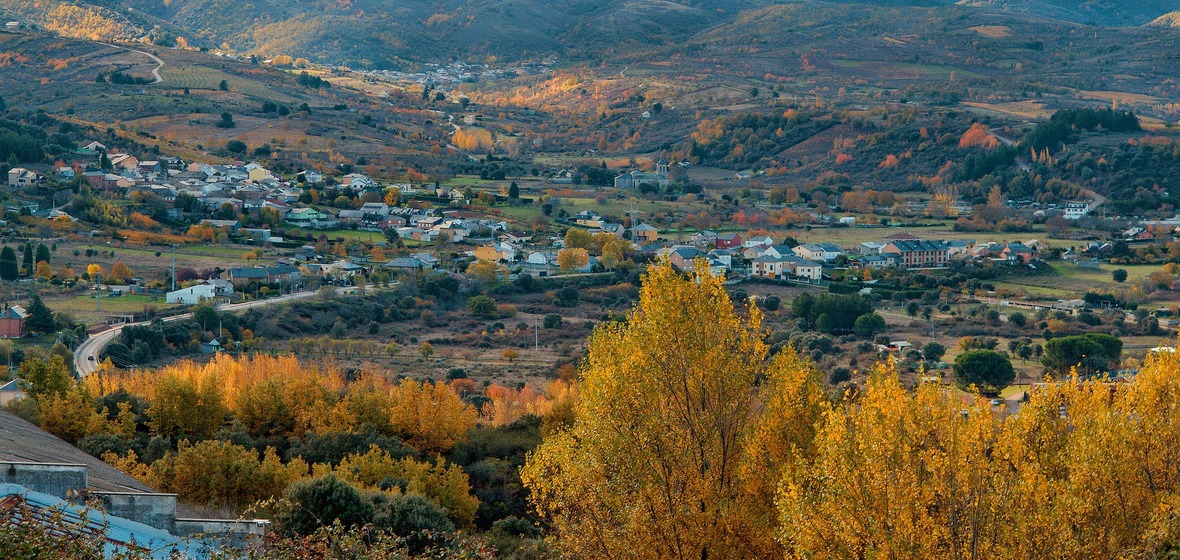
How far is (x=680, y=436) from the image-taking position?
13844mm

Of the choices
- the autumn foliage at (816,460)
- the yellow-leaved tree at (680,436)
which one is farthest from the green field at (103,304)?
the yellow-leaved tree at (680,436)

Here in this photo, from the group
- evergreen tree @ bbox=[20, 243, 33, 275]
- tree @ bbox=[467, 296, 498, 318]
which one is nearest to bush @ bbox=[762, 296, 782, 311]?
tree @ bbox=[467, 296, 498, 318]

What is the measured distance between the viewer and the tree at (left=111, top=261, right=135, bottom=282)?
49625 mm

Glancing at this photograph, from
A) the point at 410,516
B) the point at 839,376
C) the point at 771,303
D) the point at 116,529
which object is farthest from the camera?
the point at 771,303

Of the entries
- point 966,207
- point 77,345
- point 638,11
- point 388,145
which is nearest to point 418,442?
point 77,345

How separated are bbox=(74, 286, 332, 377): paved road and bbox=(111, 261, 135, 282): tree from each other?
5.36 meters

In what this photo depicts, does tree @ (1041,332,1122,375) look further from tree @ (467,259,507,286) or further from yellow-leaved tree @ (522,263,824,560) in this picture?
yellow-leaved tree @ (522,263,824,560)

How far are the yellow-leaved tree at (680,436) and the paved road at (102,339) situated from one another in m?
22.2

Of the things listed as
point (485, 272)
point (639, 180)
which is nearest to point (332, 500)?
point (485, 272)

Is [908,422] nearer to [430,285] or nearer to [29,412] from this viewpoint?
[29,412]

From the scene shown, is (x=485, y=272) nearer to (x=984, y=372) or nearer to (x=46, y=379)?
(x=984, y=372)

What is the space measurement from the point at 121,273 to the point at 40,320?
9.65 m

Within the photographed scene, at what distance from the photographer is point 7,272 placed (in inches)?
1885

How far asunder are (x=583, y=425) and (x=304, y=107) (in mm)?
92528
